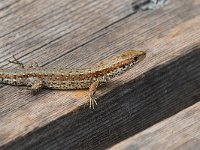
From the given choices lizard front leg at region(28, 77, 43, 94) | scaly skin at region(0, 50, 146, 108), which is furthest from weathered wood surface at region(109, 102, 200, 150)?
lizard front leg at region(28, 77, 43, 94)

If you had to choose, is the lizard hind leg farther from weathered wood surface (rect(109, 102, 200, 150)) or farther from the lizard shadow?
weathered wood surface (rect(109, 102, 200, 150))

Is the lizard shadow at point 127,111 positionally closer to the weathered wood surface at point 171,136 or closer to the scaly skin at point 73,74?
the scaly skin at point 73,74

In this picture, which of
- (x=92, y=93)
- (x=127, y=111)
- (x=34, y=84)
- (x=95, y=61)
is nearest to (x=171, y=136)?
(x=127, y=111)

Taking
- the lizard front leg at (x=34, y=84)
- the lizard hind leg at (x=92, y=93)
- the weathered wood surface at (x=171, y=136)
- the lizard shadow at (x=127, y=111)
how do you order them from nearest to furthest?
the weathered wood surface at (x=171, y=136)
the lizard shadow at (x=127, y=111)
the lizard hind leg at (x=92, y=93)
the lizard front leg at (x=34, y=84)

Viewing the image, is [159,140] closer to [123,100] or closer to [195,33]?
[123,100]

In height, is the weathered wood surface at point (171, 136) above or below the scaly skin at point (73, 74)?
below

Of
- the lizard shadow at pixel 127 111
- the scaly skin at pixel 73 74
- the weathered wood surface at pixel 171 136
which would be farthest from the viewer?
the scaly skin at pixel 73 74

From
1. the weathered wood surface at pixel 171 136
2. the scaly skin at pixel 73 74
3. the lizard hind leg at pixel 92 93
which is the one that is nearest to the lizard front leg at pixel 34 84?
the scaly skin at pixel 73 74
